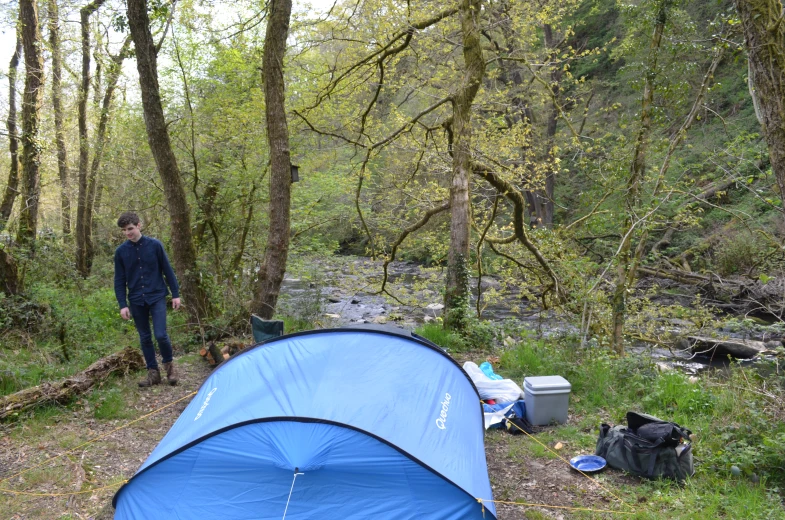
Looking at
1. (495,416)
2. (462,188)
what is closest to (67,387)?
(495,416)

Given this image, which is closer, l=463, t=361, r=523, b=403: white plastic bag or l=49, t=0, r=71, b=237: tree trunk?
l=463, t=361, r=523, b=403: white plastic bag

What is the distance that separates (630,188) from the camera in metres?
7.51

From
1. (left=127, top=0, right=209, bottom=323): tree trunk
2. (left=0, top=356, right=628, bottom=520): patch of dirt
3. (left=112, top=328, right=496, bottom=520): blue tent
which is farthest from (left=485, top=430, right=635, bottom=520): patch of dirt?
(left=127, top=0, right=209, bottom=323): tree trunk

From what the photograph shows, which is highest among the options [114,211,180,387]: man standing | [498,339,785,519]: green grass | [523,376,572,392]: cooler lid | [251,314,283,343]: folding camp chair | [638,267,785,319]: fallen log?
[114,211,180,387]: man standing

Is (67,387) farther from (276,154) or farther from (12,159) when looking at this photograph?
(12,159)

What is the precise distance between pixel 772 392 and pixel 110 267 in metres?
13.5

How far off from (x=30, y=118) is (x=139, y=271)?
5.16 m

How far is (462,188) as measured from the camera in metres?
7.43

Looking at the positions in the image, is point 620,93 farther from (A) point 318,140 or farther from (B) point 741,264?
(A) point 318,140

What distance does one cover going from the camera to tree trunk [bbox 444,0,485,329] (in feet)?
23.8

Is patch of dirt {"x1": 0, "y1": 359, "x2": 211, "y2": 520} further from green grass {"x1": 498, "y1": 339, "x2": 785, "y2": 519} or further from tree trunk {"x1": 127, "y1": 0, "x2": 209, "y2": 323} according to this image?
green grass {"x1": 498, "y1": 339, "x2": 785, "y2": 519}

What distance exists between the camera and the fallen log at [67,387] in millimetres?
4352

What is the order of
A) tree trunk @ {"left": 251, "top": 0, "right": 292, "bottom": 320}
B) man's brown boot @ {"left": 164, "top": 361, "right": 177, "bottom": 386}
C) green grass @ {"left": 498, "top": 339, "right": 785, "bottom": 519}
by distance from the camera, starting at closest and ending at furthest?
green grass @ {"left": 498, "top": 339, "right": 785, "bottom": 519} → man's brown boot @ {"left": 164, "top": 361, "right": 177, "bottom": 386} → tree trunk @ {"left": 251, "top": 0, "right": 292, "bottom": 320}

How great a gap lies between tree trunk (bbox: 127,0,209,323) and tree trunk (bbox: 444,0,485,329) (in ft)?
11.6
